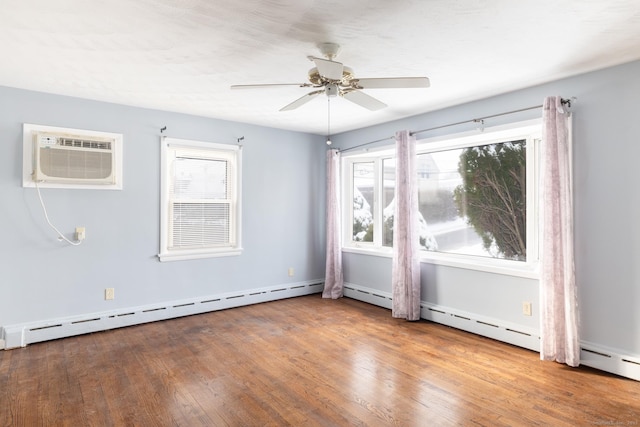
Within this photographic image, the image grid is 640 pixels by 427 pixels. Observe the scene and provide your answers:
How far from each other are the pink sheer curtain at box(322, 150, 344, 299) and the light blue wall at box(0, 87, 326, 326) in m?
0.31

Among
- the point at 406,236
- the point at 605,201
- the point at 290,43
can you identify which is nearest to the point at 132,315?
the point at 406,236

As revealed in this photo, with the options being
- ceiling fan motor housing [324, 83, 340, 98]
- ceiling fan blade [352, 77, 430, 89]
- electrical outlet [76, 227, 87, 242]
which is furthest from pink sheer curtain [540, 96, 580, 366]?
electrical outlet [76, 227, 87, 242]

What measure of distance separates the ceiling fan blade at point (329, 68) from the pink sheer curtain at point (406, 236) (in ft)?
7.19

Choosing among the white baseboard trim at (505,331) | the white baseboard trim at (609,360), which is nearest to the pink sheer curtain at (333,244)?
the white baseboard trim at (505,331)

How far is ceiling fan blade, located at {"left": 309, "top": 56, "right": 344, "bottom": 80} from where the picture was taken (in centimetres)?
230

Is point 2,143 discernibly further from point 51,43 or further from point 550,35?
point 550,35

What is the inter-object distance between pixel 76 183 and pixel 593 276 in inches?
192

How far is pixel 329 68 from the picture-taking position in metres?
2.34

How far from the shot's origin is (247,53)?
8.80 feet

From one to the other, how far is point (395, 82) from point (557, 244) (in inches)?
76.9

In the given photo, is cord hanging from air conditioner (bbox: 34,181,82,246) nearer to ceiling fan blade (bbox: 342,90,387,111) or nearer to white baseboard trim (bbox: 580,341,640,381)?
ceiling fan blade (bbox: 342,90,387,111)

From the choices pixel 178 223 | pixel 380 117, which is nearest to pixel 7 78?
pixel 178 223

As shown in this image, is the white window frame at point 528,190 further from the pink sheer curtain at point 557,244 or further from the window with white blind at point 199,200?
the window with white blind at point 199,200

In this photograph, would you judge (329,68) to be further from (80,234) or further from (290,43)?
(80,234)
